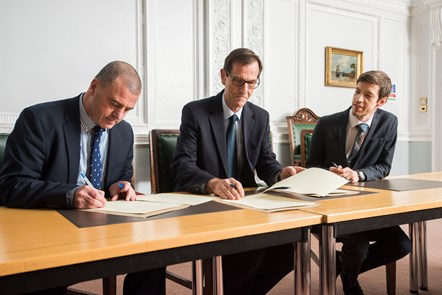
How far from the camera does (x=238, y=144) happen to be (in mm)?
2189

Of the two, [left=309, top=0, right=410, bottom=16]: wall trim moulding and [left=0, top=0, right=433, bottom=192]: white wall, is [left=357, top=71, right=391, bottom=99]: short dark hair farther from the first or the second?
[left=309, top=0, right=410, bottom=16]: wall trim moulding

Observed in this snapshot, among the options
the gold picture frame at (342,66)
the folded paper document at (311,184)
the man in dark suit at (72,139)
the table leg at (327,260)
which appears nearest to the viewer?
the table leg at (327,260)

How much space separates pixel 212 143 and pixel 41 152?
32.2 inches

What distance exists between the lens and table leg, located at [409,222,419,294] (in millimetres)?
2465

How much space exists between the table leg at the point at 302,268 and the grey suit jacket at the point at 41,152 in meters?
0.76

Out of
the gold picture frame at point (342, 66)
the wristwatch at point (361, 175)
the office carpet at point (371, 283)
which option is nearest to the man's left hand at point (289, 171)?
the wristwatch at point (361, 175)

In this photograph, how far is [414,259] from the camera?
2.51 metres

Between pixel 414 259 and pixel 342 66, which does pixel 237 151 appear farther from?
pixel 342 66

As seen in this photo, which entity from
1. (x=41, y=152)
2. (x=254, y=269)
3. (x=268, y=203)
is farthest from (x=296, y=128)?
(x=41, y=152)

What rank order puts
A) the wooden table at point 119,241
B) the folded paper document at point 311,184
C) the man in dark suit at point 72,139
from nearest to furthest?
the wooden table at point 119,241 < the man in dark suit at point 72,139 < the folded paper document at point 311,184

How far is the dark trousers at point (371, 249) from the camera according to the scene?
2135 millimetres

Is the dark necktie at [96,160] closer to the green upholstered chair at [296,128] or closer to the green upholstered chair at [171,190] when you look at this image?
the green upholstered chair at [171,190]

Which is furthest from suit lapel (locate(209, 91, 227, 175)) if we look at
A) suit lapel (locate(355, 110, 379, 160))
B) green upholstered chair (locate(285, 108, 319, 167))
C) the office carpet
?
green upholstered chair (locate(285, 108, 319, 167))

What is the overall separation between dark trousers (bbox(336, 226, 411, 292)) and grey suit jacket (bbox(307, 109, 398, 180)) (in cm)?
34
